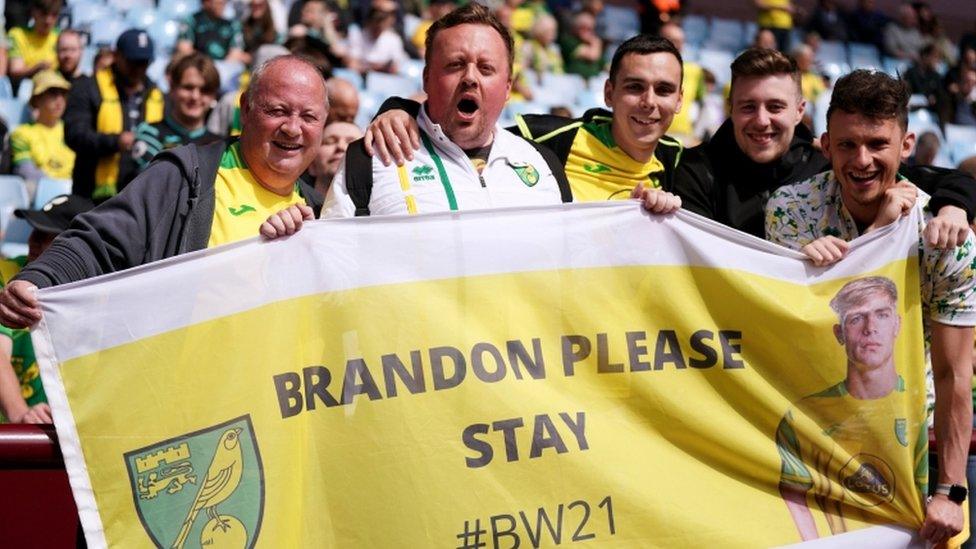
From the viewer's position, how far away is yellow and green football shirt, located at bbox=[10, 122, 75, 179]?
9734 mm

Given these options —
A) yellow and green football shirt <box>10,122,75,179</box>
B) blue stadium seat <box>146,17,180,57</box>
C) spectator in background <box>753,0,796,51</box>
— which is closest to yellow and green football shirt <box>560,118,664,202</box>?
yellow and green football shirt <box>10,122,75,179</box>

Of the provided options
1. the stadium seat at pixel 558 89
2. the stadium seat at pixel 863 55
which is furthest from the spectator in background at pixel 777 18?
the stadium seat at pixel 558 89

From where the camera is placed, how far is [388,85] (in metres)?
12.5

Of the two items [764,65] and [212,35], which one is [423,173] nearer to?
[764,65]

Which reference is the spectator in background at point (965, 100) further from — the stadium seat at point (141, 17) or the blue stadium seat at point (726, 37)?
the stadium seat at point (141, 17)

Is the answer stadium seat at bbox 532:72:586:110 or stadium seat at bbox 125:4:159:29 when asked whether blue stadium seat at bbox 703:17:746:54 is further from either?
stadium seat at bbox 125:4:159:29

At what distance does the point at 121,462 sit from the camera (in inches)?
148

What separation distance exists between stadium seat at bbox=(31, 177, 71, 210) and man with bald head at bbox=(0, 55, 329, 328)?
5.26 metres

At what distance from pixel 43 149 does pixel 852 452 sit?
7225mm

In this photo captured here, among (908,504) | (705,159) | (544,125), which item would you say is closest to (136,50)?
(544,125)

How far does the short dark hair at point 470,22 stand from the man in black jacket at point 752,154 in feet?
2.73

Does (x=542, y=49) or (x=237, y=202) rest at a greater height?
(x=542, y=49)

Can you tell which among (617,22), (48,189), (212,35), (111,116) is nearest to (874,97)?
(111,116)

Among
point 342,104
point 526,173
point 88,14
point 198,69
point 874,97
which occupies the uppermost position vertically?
point 88,14
